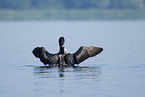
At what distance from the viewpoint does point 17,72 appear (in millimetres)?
21672

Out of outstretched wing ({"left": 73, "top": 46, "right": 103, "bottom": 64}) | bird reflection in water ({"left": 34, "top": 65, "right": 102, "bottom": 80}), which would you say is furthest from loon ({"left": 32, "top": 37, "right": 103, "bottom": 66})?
bird reflection in water ({"left": 34, "top": 65, "right": 102, "bottom": 80})

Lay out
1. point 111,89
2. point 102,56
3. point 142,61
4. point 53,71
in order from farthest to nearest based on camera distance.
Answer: point 102,56, point 142,61, point 53,71, point 111,89

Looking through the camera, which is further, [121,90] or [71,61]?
[71,61]

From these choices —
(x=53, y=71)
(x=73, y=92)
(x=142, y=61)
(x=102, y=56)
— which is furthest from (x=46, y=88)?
(x=102, y=56)

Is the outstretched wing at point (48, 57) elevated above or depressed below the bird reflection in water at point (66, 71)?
above

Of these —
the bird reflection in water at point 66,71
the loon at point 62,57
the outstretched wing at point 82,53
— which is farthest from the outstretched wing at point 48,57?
the outstretched wing at point 82,53

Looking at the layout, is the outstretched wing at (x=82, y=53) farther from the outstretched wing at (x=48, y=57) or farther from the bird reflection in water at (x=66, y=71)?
the outstretched wing at (x=48, y=57)

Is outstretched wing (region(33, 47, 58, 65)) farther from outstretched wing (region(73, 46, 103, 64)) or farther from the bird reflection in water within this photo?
outstretched wing (region(73, 46, 103, 64))

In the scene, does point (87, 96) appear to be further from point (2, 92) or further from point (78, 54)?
point (78, 54)

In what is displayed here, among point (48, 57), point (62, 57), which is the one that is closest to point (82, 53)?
point (62, 57)

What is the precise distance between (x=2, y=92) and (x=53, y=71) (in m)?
4.82

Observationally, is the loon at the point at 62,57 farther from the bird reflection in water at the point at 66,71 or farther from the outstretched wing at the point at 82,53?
the bird reflection in water at the point at 66,71

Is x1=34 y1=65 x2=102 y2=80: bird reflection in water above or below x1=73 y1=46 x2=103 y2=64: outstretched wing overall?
below

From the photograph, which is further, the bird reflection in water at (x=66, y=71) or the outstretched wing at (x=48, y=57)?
the outstretched wing at (x=48, y=57)
